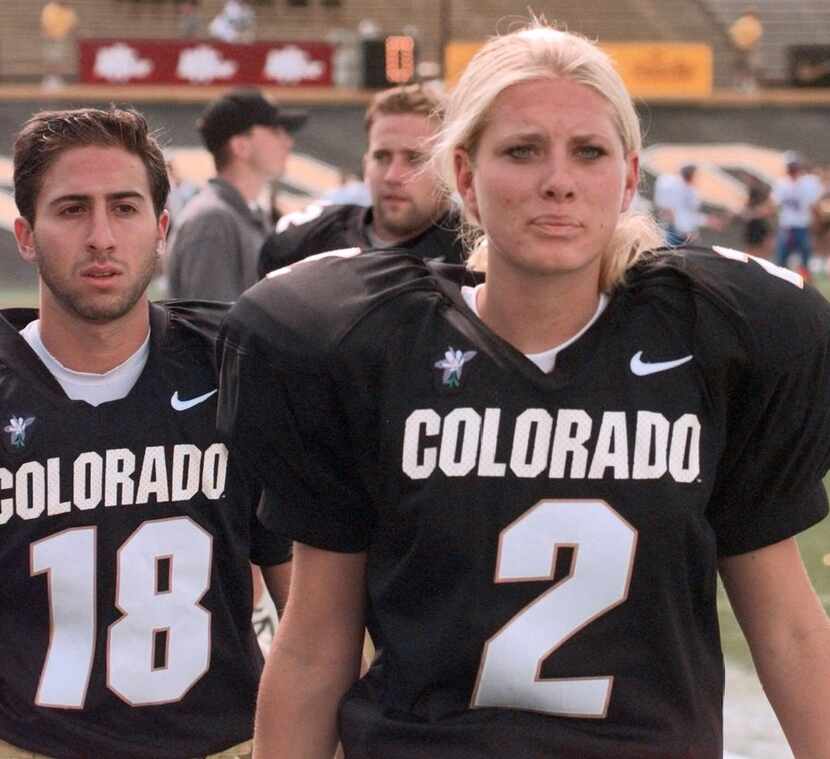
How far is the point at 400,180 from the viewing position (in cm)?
509

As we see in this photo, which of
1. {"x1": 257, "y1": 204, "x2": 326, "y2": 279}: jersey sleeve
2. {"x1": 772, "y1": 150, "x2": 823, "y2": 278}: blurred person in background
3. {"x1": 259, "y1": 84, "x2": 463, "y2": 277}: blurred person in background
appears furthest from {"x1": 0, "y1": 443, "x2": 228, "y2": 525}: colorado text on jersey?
{"x1": 772, "y1": 150, "x2": 823, "y2": 278}: blurred person in background

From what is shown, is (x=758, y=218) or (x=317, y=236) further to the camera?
(x=758, y=218)

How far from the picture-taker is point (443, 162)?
2.43 meters

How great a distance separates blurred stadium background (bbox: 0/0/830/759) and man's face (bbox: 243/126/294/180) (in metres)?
14.0

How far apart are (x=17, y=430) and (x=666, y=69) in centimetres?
2366

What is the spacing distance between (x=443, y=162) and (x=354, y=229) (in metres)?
3.02

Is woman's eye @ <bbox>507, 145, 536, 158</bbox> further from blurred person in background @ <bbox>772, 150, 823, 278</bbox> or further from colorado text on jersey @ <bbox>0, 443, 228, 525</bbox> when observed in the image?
blurred person in background @ <bbox>772, 150, 823, 278</bbox>

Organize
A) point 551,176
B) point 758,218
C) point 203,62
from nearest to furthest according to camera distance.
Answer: point 551,176, point 758,218, point 203,62

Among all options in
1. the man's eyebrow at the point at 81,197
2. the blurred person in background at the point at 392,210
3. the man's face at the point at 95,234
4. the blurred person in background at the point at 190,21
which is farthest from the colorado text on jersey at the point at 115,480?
the blurred person in background at the point at 190,21

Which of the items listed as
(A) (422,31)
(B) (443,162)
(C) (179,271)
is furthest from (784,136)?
(B) (443,162)

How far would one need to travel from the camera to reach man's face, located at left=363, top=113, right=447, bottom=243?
511 centimetres

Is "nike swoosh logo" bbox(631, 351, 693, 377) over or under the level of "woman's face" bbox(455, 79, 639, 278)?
under

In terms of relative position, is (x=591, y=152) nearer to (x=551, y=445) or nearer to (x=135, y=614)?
(x=551, y=445)

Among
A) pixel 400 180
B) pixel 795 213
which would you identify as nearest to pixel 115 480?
pixel 400 180
